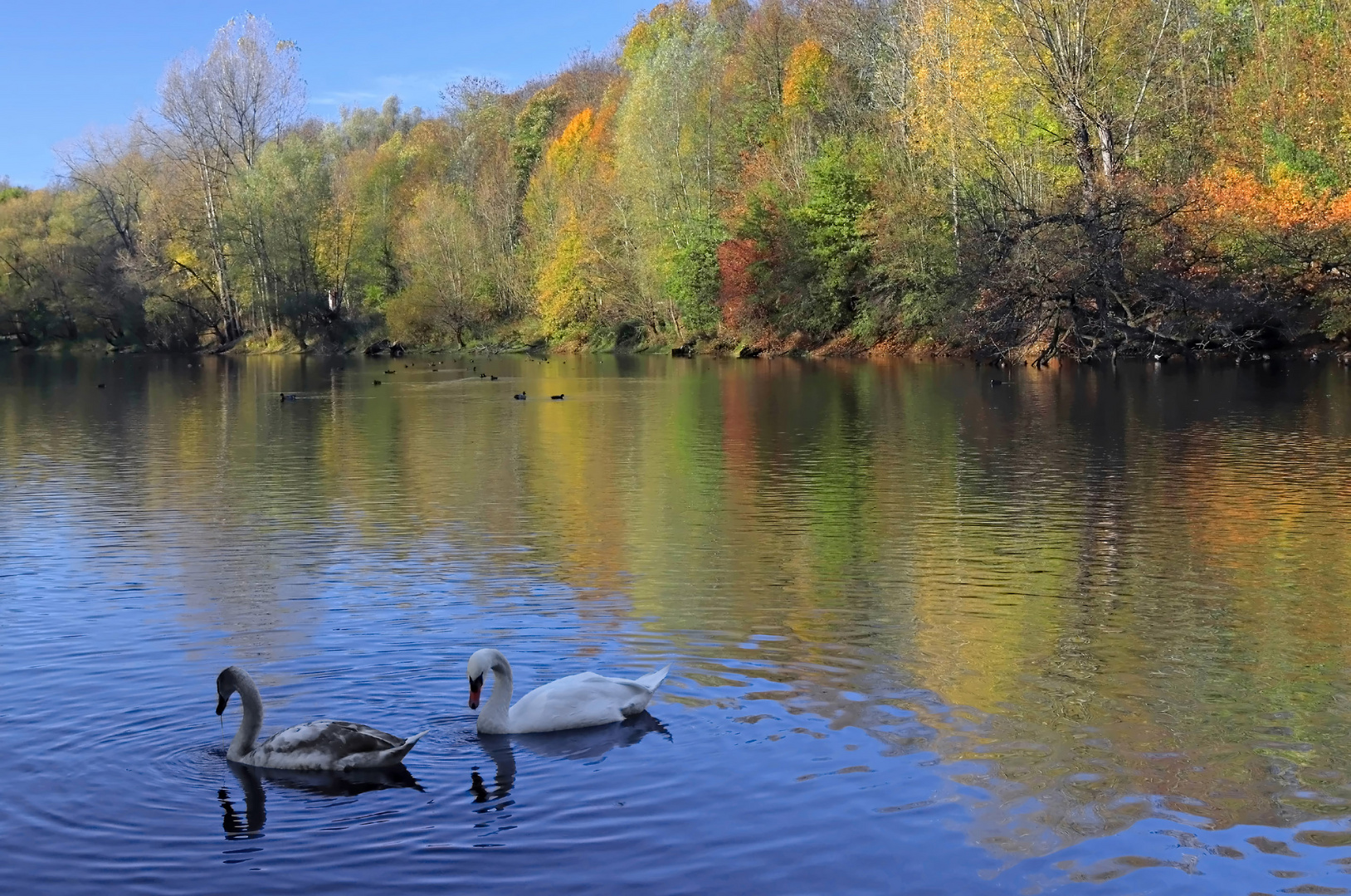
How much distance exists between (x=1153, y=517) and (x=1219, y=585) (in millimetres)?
4414

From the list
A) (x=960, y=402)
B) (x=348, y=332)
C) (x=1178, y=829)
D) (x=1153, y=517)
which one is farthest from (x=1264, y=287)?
(x=348, y=332)

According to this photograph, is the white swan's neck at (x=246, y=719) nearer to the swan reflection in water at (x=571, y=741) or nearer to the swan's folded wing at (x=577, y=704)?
the swan reflection in water at (x=571, y=741)

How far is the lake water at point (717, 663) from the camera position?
7789mm

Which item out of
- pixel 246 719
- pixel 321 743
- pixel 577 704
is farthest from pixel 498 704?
pixel 246 719

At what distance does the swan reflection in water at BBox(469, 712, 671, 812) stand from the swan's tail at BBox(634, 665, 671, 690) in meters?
0.25

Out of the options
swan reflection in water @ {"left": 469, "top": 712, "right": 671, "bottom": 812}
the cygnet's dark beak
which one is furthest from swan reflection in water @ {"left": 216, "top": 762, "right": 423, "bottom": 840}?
the cygnet's dark beak

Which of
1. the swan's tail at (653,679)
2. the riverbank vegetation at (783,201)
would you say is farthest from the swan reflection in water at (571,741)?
the riverbank vegetation at (783,201)

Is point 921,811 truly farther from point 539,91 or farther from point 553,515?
point 539,91

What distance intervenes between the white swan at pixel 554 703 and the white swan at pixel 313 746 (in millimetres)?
813

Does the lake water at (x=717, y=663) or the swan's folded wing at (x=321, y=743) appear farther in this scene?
the swan's folded wing at (x=321, y=743)

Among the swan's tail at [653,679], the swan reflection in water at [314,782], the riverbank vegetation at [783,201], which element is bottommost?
the swan reflection in water at [314,782]

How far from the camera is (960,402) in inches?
1505

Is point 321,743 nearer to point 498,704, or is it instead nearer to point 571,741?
point 498,704

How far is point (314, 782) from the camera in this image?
909 centimetres
